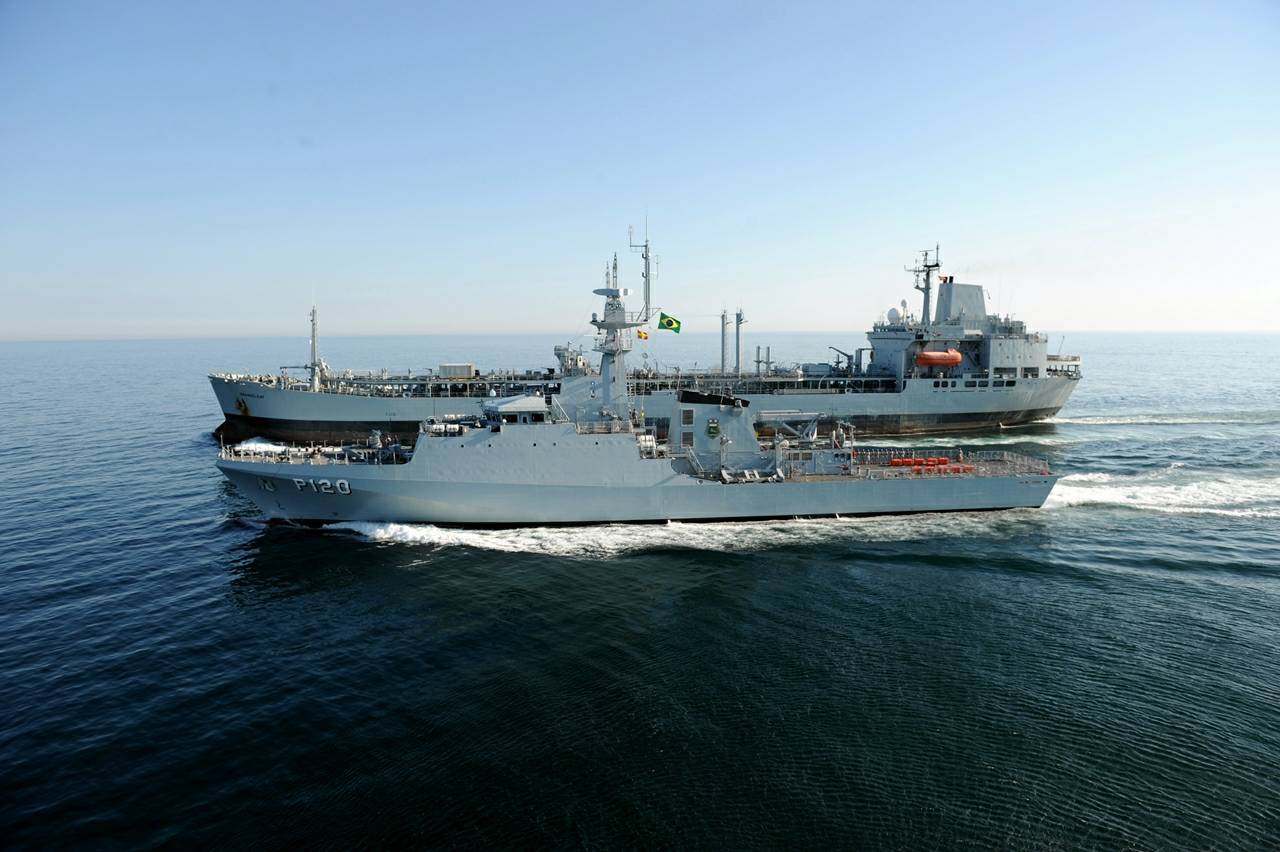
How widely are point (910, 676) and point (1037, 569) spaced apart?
8.76 m

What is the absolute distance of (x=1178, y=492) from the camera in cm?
2773

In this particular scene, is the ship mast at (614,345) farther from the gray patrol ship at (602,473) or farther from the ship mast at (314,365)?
the ship mast at (314,365)

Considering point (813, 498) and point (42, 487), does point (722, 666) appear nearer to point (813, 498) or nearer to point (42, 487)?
point (813, 498)

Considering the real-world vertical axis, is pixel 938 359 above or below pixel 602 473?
above

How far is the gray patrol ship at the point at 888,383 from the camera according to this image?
138ft

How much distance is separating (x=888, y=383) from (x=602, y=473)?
30.3 m

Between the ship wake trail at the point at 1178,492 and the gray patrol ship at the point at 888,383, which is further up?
the gray patrol ship at the point at 888,383

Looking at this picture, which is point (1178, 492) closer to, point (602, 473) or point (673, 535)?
point (673, 535)

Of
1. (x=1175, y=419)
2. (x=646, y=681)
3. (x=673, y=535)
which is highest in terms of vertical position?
(x=1175, y=419)

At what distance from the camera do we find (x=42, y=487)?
28.2 meters

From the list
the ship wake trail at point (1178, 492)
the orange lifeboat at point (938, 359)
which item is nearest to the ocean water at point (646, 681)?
the ship wake trail at point (1178, 492)

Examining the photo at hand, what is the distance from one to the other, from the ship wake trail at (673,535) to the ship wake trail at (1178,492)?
5.20 m

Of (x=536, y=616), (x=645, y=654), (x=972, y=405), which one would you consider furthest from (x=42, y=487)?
(x=972, y=405)

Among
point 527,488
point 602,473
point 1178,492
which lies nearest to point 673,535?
point 602,473
